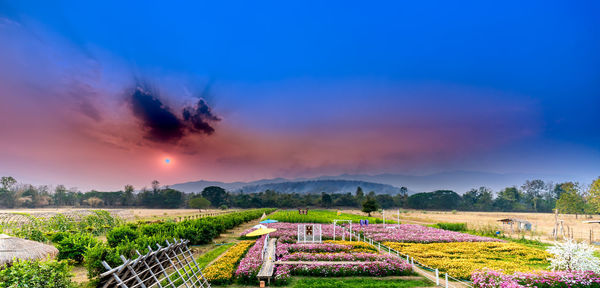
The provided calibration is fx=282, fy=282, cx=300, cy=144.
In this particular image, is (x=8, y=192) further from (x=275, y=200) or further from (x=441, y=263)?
(x=441, y=263)

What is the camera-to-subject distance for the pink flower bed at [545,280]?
10275 mm

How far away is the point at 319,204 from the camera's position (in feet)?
392

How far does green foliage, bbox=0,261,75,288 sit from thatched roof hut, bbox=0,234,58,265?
3.64m

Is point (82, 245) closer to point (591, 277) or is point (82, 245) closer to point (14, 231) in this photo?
point (14, 231)

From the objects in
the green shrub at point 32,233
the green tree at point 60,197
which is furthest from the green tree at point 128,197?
the green shrub at point 32,233

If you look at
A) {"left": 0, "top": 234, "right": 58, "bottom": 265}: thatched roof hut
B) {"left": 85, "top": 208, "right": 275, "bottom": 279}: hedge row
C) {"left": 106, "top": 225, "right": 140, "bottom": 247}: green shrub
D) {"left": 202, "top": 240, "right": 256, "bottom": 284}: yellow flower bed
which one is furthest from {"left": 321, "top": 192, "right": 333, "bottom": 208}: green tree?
{"left": 0, "top": 234, "right": 58, "bottom": 265}: thatched roof hut

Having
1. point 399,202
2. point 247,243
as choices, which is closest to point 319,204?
point 399,202

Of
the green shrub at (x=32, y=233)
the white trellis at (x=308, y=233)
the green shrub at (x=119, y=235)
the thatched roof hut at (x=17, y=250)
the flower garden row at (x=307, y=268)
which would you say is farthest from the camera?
the white trellis at (x=308, y=233)

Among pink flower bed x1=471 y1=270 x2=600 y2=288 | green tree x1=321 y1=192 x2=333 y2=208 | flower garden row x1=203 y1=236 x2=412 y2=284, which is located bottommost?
green tree x1=321 y1=192 x2=333 y2=208

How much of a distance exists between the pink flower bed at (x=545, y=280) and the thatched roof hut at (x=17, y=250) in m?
18.7

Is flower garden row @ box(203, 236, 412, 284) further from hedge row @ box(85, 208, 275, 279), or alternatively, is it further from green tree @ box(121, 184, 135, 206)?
green tree @ box(121, 184, 135, 206)

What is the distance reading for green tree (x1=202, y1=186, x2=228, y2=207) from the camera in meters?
122

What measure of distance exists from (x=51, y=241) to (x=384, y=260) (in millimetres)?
24292

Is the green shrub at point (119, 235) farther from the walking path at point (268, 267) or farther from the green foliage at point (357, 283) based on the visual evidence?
the green foliage at point (357, 283)
